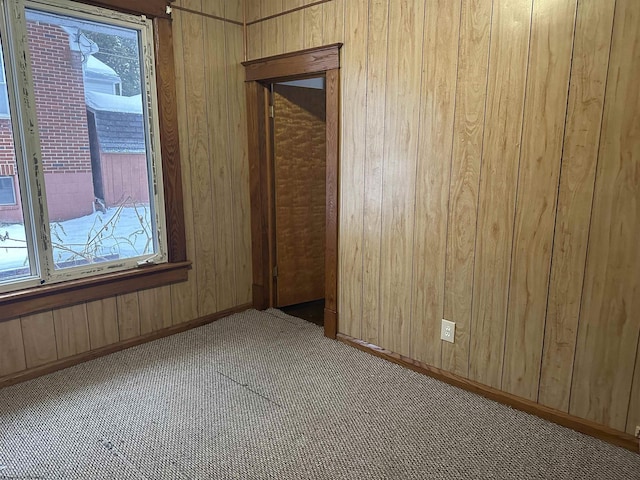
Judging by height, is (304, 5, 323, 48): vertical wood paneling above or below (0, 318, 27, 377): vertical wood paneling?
above

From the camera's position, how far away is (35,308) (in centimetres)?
260

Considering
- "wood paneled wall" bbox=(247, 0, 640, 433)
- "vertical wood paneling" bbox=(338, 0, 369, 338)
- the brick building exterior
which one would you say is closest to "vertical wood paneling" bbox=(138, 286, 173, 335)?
the brick building exterior

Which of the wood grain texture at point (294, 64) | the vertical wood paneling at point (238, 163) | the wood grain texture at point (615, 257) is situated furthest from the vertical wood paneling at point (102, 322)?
the wood grain texture at point (615, 257)

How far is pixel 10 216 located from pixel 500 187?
8.80 feet

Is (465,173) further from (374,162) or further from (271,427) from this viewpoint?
(271,427)

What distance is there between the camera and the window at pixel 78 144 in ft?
8.15

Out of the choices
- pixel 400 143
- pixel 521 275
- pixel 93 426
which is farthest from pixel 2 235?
pixel 521 275

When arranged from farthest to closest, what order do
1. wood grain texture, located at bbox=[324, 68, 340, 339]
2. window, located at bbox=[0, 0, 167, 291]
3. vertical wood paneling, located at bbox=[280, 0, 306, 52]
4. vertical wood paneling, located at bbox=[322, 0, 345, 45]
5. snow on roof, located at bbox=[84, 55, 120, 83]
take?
vertical wood paneling, located at bbox=[280, 0, 306, 52], wood grain texture, located at bbox=[324, 68, 340, 339], vertical wood paneling, located at bbox=[322, 0, 345, 45], snow on roof, located at bbox=[84, 55, 120, 83], window, located at bbox=[0, 0, 167, 291]

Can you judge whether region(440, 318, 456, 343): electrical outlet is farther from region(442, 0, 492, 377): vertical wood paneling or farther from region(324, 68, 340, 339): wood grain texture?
region(324, 68, 340, 339): wood grain texture

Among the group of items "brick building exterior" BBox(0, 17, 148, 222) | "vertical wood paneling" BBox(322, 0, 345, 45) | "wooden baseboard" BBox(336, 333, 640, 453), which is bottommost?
"wooden baseboard" BBox(336, 333, 640, 453)

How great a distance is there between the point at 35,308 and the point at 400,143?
2.36m

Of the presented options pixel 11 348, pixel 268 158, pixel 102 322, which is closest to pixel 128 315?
pixel 102 322

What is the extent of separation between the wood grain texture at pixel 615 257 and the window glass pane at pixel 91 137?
2692 millimetres

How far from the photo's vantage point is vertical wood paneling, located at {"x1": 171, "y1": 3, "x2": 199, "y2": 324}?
3090mm
